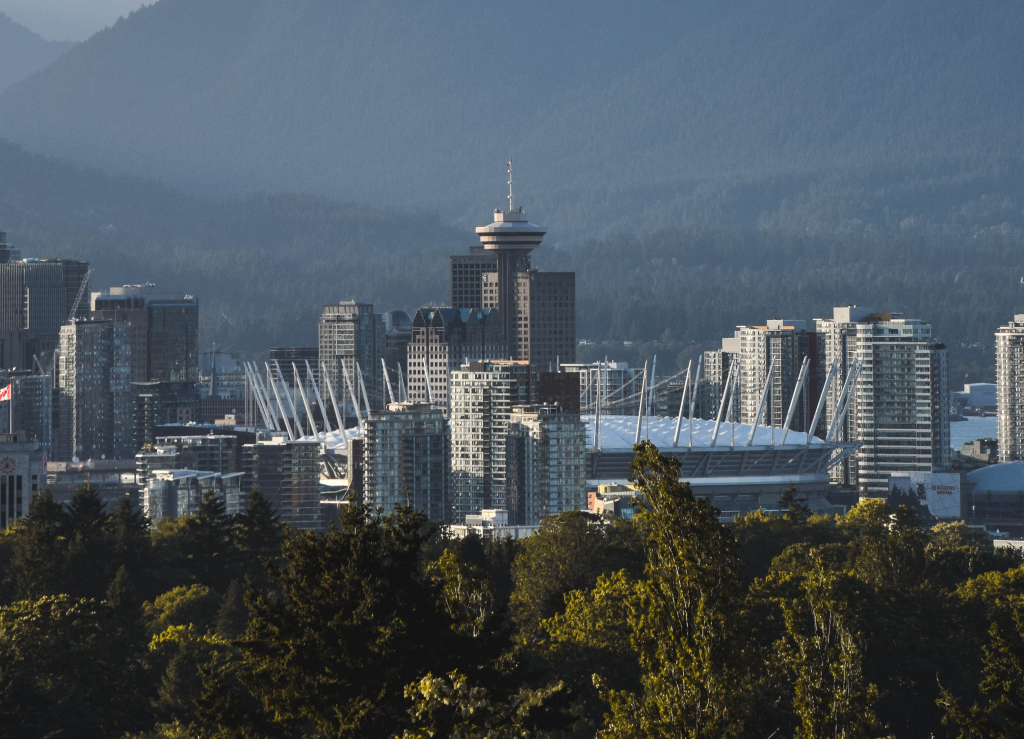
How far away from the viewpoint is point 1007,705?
34.6 meters

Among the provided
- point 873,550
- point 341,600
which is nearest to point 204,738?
point 341,600

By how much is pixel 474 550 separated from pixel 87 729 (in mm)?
27959

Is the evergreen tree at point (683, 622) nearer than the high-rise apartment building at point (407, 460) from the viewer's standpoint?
Yes

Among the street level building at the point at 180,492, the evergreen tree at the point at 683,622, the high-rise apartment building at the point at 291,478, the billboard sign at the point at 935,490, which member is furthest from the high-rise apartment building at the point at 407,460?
the evergreen tree at the point at 683,622

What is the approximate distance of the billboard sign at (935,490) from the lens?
183 metres

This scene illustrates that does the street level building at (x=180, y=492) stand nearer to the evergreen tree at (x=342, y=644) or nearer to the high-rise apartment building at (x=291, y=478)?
the high-rise apartment building at (x=291, y=478)

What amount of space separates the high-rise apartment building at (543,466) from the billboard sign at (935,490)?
37.6 metres

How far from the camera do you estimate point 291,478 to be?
17238 centimetres

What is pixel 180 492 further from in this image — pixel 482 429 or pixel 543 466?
pixel 543 466

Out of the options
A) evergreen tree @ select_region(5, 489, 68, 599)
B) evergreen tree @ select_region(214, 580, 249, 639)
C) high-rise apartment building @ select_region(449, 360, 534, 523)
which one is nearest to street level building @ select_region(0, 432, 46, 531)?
high-rise apartment building @ select_region(449, 360, 534, 523)

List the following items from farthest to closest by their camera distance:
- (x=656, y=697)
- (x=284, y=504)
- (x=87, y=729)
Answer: (x=284, y=504)
(x=87, y=729)
(x=656, y=697)

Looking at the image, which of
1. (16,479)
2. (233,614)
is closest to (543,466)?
(16,479)

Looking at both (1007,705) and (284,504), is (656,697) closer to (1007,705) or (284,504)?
(1007,705)

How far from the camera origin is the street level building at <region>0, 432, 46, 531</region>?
125 m
